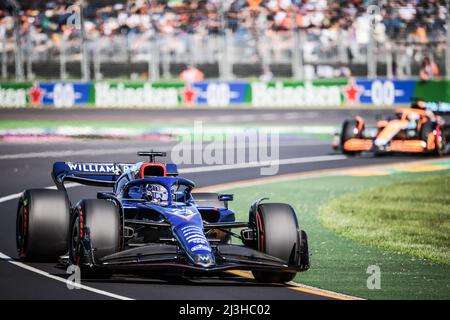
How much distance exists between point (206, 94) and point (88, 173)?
29.9 meters

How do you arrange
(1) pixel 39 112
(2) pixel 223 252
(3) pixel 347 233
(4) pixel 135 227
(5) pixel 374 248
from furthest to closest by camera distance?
(1) pixel 39 112, (3) pixel 347 233, (5) pixel 374 248, (4) pixel 135 227, (2) pixel 223 252

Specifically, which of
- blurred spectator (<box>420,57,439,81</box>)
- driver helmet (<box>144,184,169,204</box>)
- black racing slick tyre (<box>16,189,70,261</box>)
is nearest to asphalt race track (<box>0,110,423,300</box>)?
black racing slick tyre (<box>16,189,70,261</box>)

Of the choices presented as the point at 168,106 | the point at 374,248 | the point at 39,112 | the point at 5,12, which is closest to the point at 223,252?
the point at 374,248

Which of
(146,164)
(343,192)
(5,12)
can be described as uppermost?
(5,12)

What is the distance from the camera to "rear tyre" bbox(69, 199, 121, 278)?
969cm

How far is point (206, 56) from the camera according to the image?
136ft

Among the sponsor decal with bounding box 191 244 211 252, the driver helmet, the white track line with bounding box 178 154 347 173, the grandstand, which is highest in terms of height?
the grandstand

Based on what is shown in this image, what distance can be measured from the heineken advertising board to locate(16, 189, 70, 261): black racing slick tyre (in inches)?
1225

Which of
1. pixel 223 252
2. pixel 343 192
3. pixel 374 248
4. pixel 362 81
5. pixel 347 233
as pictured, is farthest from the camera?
pixel 362 81

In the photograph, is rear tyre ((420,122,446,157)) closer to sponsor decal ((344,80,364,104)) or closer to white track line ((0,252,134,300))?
white track line ((0,252,134,300))

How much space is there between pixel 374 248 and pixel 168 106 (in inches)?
1174

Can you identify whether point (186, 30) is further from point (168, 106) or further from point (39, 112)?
point (39, 112)

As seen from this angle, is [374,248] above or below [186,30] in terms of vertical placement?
below

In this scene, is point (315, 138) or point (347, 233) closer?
point (347, 233)
